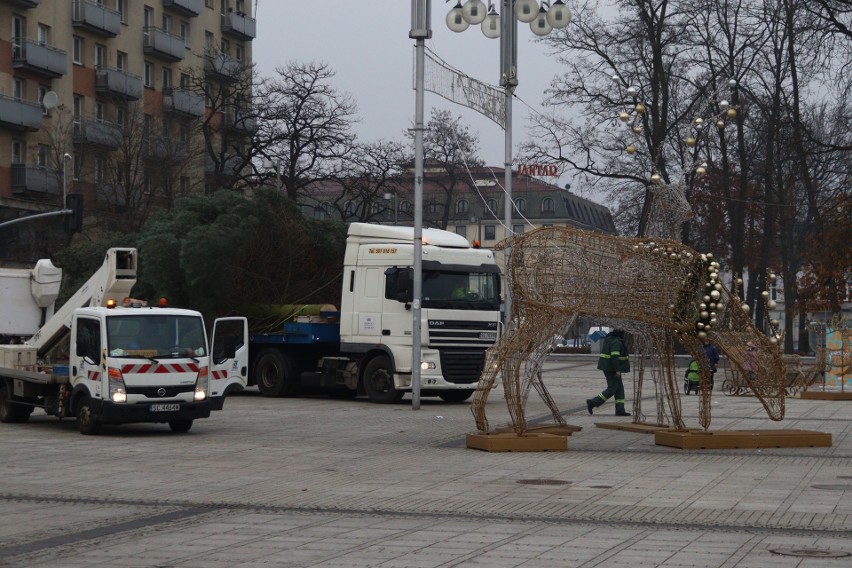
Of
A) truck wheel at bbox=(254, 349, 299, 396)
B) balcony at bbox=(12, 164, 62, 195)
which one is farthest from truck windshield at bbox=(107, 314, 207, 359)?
balcony at bbox=(12, 164, 62, 195)

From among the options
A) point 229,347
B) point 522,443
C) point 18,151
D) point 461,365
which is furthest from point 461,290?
point 18,151

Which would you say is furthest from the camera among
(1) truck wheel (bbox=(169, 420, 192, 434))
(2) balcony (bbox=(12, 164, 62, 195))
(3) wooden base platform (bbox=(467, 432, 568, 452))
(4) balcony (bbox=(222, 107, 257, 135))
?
(2) balcony (bbox=(12, 164, 62, 195))

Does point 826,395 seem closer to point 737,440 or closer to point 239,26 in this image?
point 737,440

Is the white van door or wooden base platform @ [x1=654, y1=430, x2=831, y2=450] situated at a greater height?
the white van door

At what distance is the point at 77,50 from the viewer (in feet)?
196

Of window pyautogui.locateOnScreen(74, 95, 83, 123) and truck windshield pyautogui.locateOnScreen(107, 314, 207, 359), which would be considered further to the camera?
window pyautogui.locateOnScreen(74, 95, 83, 123)

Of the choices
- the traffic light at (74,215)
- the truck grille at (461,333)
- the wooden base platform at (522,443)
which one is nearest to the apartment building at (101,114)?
the traffic light at (74,215)

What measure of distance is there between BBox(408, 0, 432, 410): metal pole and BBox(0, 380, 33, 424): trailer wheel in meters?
7.16

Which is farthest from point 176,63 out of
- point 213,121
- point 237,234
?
point 237,234

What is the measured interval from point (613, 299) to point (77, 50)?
47.1 metres

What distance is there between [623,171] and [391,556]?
3581 centimetres

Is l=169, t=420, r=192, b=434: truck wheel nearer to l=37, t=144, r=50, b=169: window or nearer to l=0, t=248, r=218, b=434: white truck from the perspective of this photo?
l=0, t=248, r=218, b=434: white truck

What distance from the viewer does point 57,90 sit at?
190ft

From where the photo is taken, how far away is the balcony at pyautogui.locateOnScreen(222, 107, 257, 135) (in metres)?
54.3
